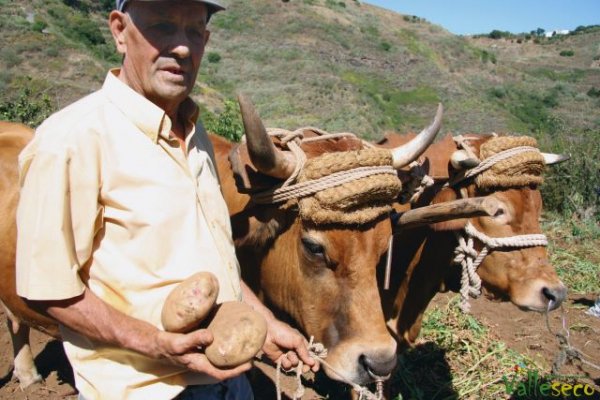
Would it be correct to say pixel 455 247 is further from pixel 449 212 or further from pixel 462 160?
pixel 449 212

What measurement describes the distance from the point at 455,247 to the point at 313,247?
1740 mm

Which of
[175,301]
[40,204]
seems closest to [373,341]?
[175,301]

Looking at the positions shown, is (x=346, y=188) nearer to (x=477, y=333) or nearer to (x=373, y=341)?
(x=373, y=341)

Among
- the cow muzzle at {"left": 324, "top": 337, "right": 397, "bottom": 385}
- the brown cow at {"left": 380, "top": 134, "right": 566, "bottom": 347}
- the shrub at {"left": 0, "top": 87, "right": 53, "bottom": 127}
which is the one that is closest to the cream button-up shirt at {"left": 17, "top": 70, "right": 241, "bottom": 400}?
the cow muzzle at {"left": 324, "top": 337, "right": 397, "bottom": 385}

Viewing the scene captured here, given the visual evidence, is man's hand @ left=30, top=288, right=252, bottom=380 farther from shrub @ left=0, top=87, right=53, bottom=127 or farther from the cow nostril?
shrub @ left=0, top=87, right=53, bottom=127

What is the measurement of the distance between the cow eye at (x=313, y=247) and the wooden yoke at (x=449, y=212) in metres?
0.83

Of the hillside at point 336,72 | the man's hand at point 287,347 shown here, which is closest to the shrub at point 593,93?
the hillside at point 336,72

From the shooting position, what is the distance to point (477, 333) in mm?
6117

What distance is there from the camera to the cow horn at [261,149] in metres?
2.38

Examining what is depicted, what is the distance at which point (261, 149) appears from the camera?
2498 millimetres

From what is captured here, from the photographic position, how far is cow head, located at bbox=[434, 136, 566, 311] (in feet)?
12.6

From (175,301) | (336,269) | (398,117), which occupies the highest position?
(175,301)

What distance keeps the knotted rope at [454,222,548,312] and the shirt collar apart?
2615 millimetres

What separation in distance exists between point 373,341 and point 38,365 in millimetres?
4252
